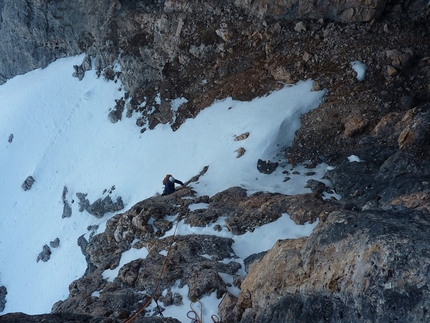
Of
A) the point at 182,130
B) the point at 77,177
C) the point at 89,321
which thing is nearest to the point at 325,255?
the point at 89,321

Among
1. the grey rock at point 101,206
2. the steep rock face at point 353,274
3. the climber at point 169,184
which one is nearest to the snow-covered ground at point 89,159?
the grey rock at point 101,206

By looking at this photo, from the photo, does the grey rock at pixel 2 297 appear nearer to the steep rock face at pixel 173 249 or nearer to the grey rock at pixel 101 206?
the grey rock at pixel 101 206

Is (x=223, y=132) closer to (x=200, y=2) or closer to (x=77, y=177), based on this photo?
(x=200, y=2)

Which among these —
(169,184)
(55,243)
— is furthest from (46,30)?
(169,184)

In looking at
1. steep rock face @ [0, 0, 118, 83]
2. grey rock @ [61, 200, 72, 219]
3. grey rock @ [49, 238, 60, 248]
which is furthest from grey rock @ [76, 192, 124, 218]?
steep rock face @ [0, 0, 118, 83]

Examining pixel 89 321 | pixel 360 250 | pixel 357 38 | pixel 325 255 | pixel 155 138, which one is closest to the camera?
pixel 360 250

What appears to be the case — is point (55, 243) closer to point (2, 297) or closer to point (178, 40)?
point (2, 297)

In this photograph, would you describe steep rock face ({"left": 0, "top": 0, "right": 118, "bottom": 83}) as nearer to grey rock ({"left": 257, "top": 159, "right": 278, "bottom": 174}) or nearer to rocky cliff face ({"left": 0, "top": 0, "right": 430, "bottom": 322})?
rocky cliff face ({"left": 0, "top": 0, "right": 430, "bottom": 322})
